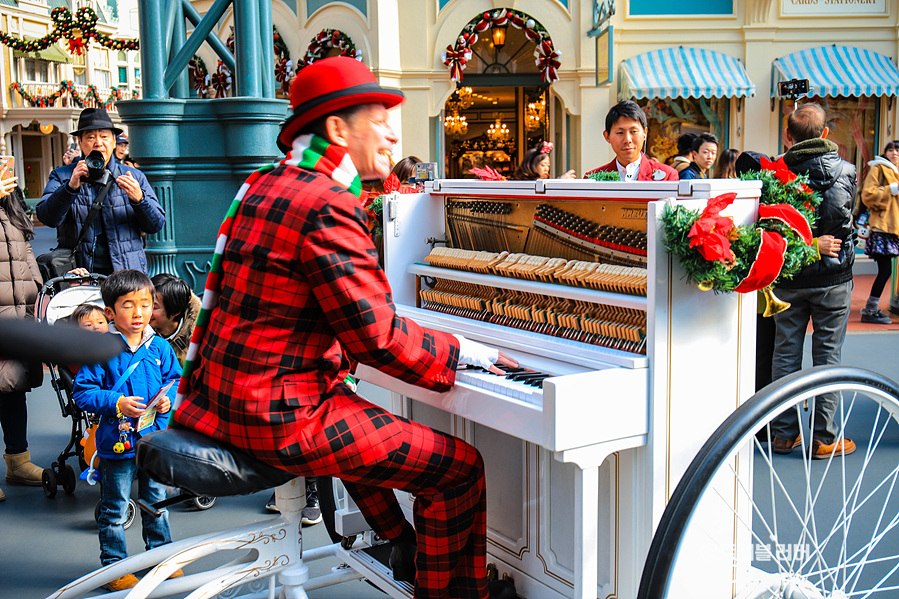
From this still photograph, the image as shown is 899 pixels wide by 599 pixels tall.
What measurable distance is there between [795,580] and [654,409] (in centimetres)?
69

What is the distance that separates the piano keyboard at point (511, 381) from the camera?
2268 millimetres

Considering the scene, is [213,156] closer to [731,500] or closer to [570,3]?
[731,500]

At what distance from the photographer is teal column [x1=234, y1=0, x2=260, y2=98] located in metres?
4.99

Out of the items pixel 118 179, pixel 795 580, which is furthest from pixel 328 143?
pixel 118 179

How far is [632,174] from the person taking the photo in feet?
13.8

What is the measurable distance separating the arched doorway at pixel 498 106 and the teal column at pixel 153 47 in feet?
27.5

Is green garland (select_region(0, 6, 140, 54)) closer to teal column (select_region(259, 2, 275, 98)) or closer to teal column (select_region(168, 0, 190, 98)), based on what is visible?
teal column (select_region(168, 0, 190, 98))

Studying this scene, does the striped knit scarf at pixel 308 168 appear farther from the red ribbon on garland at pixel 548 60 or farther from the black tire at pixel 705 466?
the red ribbon on garland at pixel 548 60

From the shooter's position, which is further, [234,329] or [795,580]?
[795,580]

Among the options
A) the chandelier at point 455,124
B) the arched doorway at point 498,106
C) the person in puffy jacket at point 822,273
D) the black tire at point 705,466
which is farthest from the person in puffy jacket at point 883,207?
the chandelier at point 455,124

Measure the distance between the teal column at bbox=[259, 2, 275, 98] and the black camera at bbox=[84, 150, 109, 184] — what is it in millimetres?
1174

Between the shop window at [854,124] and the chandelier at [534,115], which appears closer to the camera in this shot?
the shop window at [854,124]

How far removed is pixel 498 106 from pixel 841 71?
208 inches

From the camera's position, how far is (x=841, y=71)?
12094 millimetres
